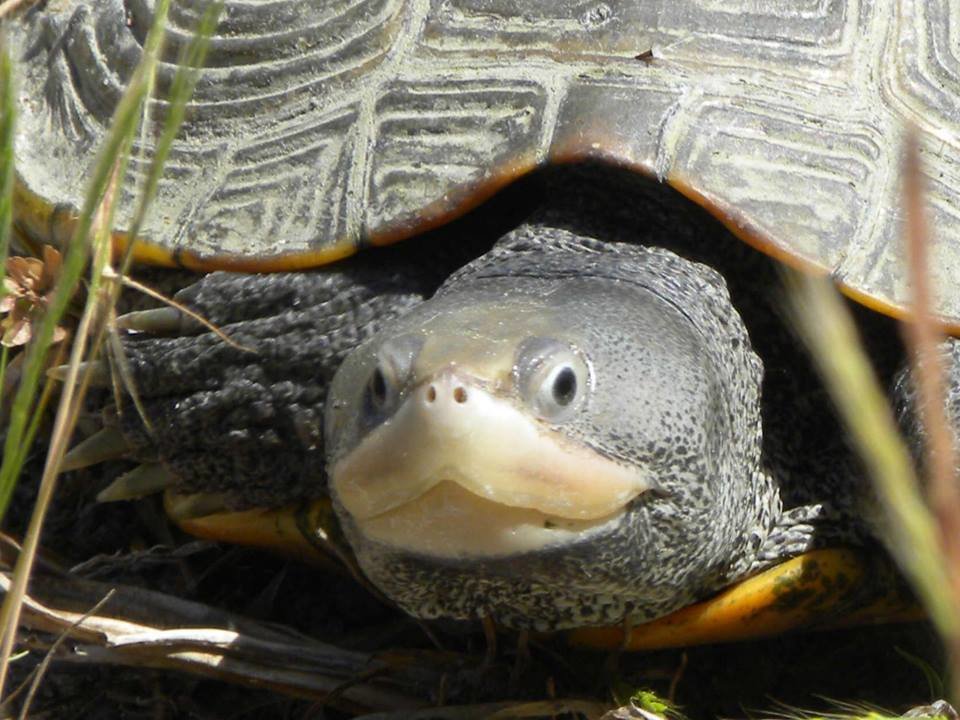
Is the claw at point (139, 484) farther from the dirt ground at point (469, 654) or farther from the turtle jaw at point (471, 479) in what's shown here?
the turtle jaw at point (471, 479)

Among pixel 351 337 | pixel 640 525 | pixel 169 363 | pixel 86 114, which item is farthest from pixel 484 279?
pixel 86 114

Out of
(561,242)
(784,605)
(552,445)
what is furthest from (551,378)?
(784,605)

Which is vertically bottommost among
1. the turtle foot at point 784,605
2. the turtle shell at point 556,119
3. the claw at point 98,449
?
the claw at point 98,449

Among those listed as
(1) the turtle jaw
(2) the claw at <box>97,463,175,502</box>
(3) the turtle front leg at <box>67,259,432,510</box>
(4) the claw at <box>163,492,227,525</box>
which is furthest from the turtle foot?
(2) the claw at <box>97,463,175,502</box>

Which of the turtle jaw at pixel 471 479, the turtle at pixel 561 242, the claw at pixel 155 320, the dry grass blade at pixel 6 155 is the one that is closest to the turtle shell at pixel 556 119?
the turtle at pixel 561 242

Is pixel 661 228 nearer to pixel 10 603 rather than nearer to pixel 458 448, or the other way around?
pixel 458 448

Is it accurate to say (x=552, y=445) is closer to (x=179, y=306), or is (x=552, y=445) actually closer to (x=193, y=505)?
Result: (x=179, y=306)
